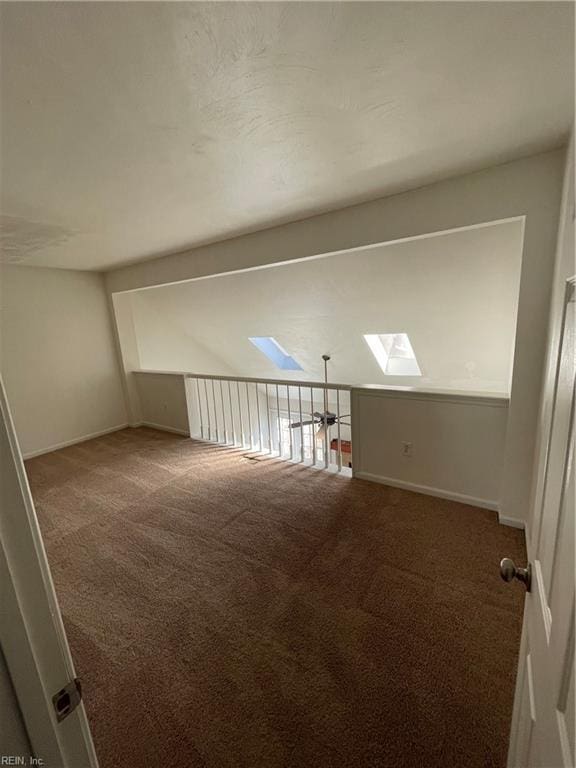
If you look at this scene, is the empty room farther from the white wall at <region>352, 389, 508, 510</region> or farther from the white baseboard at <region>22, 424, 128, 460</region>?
the white baseboard at <region>22, 424, 128, 460</region>

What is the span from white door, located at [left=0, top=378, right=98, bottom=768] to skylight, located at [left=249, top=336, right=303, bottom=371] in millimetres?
5280

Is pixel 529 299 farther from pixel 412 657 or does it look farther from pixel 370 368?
pixel 370 368

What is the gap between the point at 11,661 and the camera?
55 centimetres

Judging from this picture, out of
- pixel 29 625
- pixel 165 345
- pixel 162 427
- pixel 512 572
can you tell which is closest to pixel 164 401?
pixel 162 427

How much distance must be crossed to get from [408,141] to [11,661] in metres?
2.39

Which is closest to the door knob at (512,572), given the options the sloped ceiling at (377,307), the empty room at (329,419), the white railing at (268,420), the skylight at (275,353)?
the empty room at (329,419)

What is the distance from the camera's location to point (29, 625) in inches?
22.5

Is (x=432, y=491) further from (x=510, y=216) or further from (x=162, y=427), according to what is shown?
(x=162, y=427)

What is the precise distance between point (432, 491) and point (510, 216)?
2171mm

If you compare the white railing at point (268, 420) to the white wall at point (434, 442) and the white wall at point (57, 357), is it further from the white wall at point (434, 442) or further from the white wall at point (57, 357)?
the white wall at point (57, 357)

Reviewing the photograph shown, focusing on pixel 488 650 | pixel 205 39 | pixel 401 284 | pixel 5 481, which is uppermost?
pixel 205 39

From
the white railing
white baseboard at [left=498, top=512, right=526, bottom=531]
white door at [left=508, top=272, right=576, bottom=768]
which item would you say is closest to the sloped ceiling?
the white railing

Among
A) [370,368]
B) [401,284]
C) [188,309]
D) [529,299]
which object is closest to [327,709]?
[529,299]

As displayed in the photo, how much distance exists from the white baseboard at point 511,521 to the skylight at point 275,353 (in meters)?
4.22
